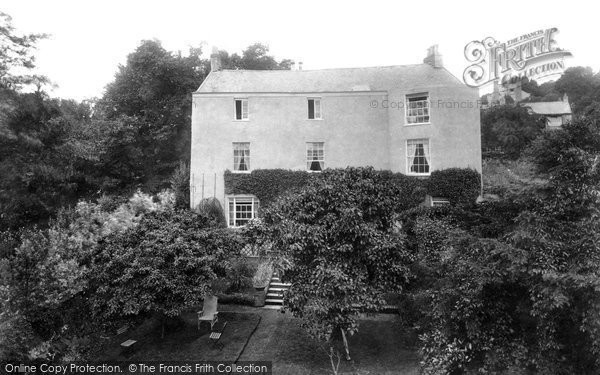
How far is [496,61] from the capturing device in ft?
53.5

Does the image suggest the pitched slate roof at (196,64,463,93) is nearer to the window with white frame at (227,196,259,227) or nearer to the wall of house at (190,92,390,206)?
the wall of house at (190,92,390,206)

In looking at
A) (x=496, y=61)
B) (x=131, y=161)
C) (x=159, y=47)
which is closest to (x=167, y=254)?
(x=496, y=61)

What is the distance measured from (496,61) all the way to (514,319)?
11.4 metres

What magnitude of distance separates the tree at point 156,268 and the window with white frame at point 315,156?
11413mm

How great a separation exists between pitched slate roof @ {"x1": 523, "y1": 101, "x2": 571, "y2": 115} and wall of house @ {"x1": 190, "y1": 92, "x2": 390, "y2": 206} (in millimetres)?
50288

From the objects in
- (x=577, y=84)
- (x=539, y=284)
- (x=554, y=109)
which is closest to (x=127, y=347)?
(x=539, y=284)

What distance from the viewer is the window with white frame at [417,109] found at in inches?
913

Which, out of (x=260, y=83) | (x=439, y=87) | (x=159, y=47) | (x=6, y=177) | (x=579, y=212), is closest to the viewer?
(x=579, y=212)

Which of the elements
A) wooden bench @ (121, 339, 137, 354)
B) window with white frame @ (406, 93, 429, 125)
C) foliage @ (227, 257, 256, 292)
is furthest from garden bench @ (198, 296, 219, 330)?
window with white frame @ (406, 93, 429, 125)

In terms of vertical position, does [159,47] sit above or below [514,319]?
above

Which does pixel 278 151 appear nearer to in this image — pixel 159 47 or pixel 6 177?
pixel 6 177

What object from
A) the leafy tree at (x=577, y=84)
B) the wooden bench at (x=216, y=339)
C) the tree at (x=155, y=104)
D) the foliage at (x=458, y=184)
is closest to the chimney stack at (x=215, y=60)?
the tree at (x=155, y=104)

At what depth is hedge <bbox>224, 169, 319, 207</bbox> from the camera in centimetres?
2450

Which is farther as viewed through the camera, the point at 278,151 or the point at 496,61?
the point at 278,151
